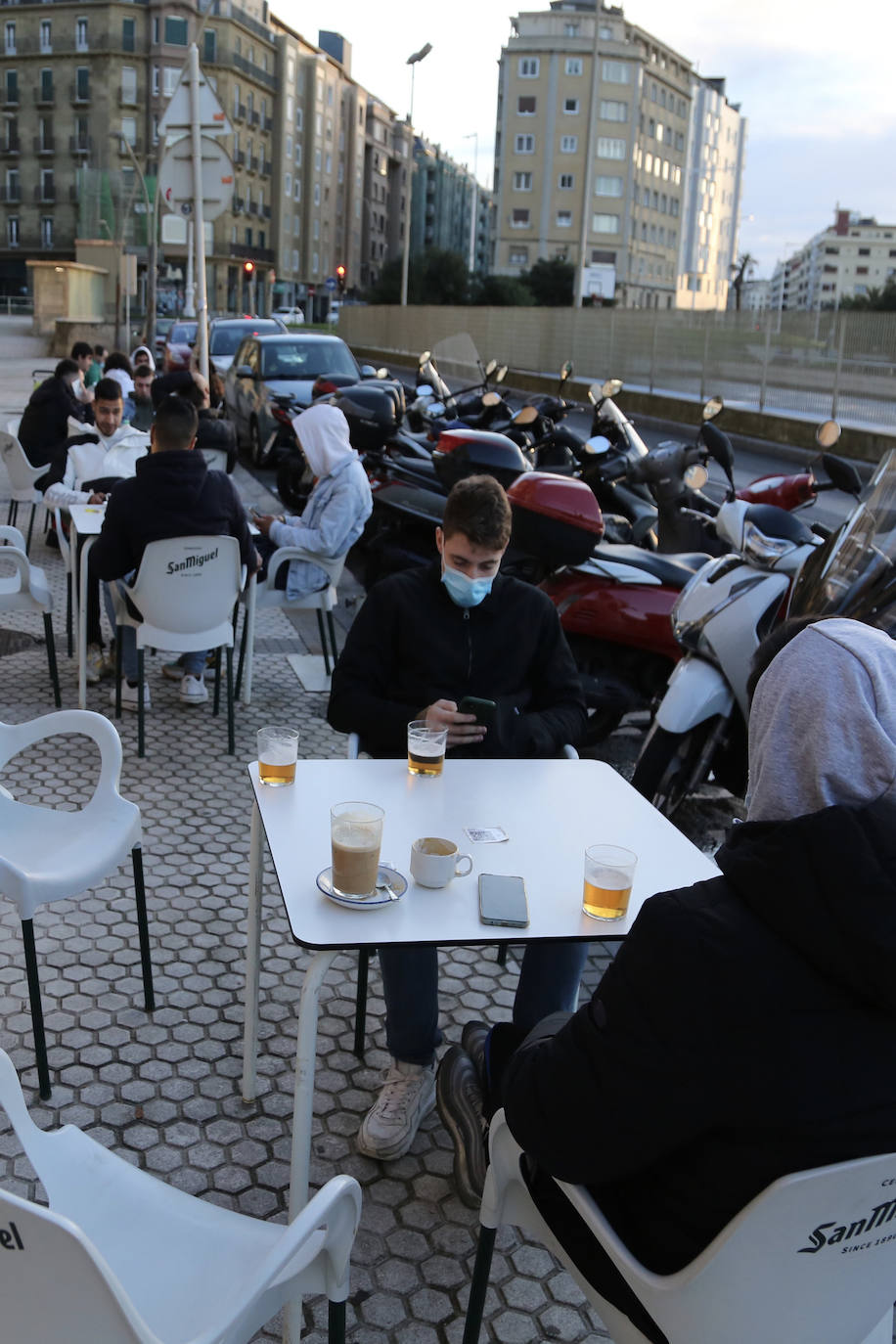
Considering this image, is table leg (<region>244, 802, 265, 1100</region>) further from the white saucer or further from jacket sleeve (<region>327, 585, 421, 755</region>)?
the white saucer

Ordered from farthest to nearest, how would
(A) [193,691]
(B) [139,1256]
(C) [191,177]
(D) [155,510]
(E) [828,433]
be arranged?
1. (C) [191,177]
2. (A) [193,691]
3. (D) [155,510]
4. (E) [828,433]
5. (B) [139,1256]

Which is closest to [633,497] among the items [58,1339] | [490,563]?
[490,563]

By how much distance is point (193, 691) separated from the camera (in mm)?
6004

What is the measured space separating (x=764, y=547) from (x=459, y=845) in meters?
2.23

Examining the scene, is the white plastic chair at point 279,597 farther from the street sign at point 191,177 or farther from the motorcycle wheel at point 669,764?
the street sign at point 191,177

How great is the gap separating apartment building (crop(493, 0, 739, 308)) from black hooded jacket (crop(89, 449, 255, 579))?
84.7 meters

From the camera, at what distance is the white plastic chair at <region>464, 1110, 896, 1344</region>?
56.6 inches

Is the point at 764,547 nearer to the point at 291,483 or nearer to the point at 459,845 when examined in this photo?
the point at 459,845

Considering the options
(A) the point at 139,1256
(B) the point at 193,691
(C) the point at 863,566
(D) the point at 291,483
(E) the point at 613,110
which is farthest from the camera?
(E) the point at 613,110

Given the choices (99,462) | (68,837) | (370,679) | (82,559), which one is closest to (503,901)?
(370,679)

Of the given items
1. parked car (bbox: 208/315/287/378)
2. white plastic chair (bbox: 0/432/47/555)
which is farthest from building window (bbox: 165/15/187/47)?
white plastic chair (bbox: 0/432/47/555)

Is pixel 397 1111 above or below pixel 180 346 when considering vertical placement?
below

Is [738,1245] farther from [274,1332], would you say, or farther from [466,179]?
[466,179]

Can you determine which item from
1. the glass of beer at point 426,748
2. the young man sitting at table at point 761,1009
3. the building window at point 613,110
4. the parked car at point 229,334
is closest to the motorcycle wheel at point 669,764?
the glass of beer at point 426,748
